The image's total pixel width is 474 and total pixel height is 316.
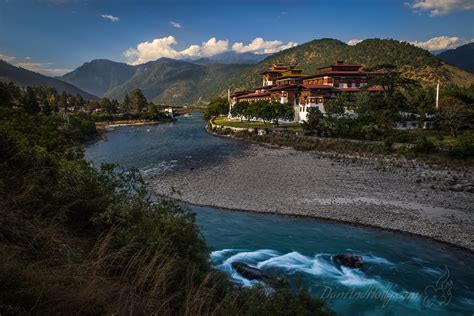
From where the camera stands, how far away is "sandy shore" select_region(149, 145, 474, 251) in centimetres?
→ 1692

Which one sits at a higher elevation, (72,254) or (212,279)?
(72,254)

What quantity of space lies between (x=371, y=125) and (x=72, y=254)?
43316 mm

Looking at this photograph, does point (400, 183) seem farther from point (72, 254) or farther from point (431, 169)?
point (72, 254)

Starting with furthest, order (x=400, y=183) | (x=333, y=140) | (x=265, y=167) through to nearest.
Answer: (x=333, y=140), (x=265, y=167), (x=400, y=183)

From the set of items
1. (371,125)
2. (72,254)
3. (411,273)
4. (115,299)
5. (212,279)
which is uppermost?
(371,125)

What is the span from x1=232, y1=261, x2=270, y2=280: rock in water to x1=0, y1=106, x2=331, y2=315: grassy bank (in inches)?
108

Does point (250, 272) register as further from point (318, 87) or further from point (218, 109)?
point (218, 109)

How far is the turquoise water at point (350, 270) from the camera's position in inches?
414

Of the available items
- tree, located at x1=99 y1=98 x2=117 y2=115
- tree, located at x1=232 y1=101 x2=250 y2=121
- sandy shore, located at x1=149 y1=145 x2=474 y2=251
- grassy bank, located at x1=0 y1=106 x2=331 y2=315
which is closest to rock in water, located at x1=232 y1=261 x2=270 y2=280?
grassy bank, located at x1=0 y1=106 x2=331 y2=315

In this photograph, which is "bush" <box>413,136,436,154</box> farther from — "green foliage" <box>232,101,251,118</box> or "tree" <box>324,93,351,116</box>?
"green foliage" <box>232,101,251,118</box>

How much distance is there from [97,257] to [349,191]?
19.2m

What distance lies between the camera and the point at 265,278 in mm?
11172

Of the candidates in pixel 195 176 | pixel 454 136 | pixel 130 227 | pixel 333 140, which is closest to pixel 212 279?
pixel 130 227

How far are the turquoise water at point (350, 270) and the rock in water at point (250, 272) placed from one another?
0.89ft
